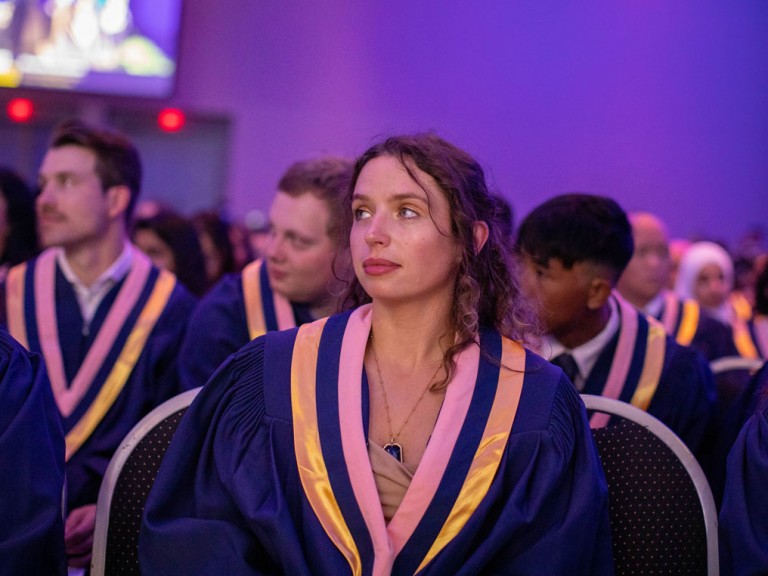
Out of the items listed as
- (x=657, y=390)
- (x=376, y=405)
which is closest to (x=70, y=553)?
(x=376, y=405)

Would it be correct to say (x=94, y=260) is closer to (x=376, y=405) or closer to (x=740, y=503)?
(x=376, y=405)

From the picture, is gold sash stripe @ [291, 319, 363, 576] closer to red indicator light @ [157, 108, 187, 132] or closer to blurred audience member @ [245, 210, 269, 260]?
blurred audience member @ [245, 210, 269, 260]

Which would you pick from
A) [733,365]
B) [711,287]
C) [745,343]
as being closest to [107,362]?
[733,365]

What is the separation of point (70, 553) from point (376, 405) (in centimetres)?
111

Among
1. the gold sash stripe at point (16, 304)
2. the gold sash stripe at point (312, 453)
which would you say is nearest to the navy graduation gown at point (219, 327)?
the gold sash stripe at point (16, 304)

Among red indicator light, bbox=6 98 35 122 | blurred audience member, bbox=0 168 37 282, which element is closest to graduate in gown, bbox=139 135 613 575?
blurred audience member, bbox=0 168 37 282

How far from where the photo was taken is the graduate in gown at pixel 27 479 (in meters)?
2.09

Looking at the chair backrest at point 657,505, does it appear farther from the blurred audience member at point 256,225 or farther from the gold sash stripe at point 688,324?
the blurred audience member at point 256,225

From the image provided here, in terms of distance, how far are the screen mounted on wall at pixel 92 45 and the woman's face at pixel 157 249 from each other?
14.5ft

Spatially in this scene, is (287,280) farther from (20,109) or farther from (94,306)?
(20,109)

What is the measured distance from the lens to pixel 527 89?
9.31m

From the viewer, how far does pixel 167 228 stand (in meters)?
4.96

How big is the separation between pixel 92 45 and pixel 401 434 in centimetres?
778

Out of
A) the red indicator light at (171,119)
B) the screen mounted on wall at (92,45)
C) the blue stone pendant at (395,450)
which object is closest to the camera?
the blue stone pendant at (395,450)
